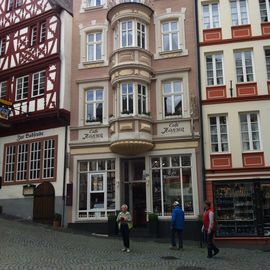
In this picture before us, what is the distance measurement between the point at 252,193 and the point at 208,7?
982 cm

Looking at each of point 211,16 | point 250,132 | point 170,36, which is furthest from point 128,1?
point 250,132

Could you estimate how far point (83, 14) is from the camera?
76.3 feet

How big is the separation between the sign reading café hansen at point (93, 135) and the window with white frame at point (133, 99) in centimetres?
164

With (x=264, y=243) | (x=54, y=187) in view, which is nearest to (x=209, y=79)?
(x=264, y=243)

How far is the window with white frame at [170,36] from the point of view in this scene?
70.6 feet

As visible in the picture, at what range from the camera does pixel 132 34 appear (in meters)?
21.2

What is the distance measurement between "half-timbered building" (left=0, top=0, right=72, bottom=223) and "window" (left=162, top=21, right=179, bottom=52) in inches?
211

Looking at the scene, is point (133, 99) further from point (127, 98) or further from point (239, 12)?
point (239, 12)

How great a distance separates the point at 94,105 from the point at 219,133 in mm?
6746

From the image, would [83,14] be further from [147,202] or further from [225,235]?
[225,235]

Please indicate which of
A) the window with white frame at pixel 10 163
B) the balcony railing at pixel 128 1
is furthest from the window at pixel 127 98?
the window with white frame at pixel 10 163

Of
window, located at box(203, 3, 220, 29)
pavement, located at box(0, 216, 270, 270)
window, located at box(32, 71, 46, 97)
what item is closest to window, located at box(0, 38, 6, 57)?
window, located at box(32, 71, 46, 97)

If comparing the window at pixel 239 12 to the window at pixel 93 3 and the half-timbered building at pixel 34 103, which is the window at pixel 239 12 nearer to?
the window at pixel 93 3

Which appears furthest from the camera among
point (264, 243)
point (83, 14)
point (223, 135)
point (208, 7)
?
point (83, 14)
